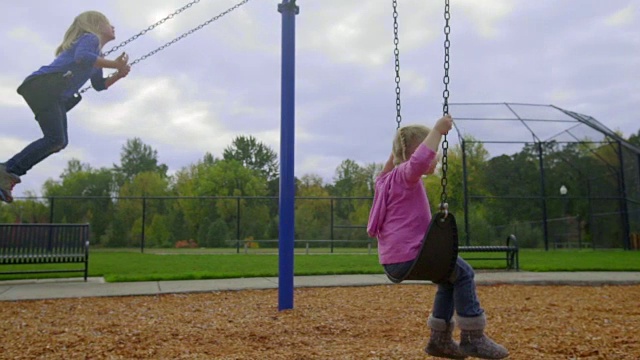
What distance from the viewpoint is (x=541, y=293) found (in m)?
6.99

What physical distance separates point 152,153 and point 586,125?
166ft

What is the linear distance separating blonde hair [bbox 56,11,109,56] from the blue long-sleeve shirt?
5 centimetres

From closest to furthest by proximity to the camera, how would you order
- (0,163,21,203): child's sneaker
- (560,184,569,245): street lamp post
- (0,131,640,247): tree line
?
(0,163,21,203): child's sneaker
(0,131,640,247): tree line
(560,184,569,245): street lamp post

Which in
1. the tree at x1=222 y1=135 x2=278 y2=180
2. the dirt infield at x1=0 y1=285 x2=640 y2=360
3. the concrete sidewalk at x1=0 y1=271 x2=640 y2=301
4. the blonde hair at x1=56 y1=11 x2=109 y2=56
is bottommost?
the dirt infield at x1=0 y1=285 x2=640 y2=360

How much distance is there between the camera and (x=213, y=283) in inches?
299

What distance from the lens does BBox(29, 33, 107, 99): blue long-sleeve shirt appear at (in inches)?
134

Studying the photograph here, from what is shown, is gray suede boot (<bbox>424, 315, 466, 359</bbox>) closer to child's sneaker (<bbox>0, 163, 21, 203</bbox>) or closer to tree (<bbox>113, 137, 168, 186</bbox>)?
child's sneaker (<bbox>0, 163, 21, 203</bbox>)

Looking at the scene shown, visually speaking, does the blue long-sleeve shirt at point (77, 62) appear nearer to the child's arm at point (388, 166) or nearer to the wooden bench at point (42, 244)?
the child's arm at point (388, 166)

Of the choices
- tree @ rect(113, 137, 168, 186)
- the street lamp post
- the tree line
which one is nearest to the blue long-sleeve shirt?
the tree line

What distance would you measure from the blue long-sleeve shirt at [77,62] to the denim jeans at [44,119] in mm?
64

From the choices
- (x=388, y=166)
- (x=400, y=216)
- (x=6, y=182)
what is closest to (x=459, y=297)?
(x=400, y=216)

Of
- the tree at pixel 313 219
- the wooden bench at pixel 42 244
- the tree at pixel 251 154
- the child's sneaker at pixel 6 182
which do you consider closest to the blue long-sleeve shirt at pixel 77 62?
the child's sneaker at pixel 6 182

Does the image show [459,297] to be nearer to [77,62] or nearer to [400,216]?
[400,216]

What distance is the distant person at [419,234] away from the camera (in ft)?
8.67
